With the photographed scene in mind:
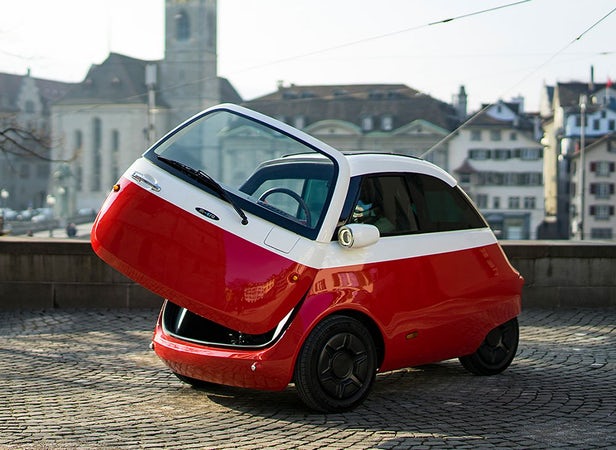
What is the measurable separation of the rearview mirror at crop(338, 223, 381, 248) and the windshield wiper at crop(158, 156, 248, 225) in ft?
2.11

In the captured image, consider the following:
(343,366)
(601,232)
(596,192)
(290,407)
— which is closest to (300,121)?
(596,192)

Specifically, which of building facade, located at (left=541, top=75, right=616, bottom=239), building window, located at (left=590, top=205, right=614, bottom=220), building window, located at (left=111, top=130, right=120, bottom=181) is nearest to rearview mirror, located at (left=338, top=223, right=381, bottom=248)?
building facade, located at (left=541, top=75, right=616, bottom=239)

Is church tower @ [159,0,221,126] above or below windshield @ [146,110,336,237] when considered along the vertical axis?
above

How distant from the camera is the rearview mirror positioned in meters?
6.68

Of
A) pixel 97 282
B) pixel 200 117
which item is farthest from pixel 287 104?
pixel 200 117

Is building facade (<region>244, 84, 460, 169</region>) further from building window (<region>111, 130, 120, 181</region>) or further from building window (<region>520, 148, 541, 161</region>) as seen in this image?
building window (<region>111, 130, 120, 181</region>)

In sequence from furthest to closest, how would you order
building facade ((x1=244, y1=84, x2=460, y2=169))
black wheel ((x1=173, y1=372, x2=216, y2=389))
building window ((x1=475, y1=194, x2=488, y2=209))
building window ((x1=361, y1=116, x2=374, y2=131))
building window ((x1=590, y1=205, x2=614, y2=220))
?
building window ((x1=475, y1=194, x2=488, y2=209)) → building window ((x1=361, y1=116, x2=374, y2=131)) → building facade ((x1=244, y1=84, x2=460, y2=169)) → building window ((x1=590, y1=205, x2=614, y2=220)) → black wheel ((x1=173, y1=372, x2=216, y2=389))

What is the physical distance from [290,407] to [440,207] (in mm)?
1803

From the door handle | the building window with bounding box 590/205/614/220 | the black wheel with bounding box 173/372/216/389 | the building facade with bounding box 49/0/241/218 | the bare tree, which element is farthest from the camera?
the building facade with bounding box 49/0/241/218

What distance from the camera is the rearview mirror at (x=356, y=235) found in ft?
21.9

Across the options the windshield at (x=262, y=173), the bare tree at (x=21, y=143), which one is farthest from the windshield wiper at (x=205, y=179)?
the bare tree at (x=21, y=143)

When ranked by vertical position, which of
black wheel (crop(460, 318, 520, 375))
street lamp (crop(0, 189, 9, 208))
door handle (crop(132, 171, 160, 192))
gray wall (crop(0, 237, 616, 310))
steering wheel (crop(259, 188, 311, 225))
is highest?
street lamp (crop(0, 189, 9, 208))

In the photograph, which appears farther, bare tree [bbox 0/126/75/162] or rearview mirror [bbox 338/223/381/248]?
bare tree [bbox 0/126/75/162]

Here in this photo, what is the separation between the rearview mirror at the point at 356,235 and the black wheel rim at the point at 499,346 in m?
1.84
